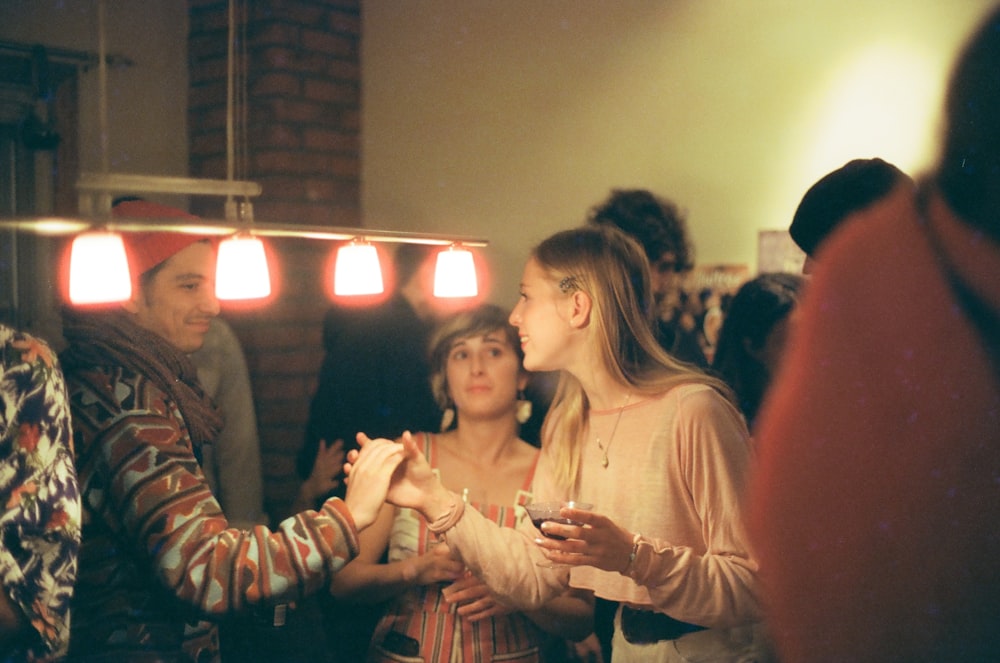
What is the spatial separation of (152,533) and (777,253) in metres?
2.28

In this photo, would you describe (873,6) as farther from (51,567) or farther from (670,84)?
(51,567)

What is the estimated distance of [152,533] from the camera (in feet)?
5.41

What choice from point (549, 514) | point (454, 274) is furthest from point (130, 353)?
point (549, 514)

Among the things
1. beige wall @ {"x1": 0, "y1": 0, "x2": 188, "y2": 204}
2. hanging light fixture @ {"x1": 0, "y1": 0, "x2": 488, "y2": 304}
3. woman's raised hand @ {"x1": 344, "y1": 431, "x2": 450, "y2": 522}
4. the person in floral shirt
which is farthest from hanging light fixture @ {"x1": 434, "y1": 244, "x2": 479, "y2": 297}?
beige wall @ {"x1": 0, "y1": 0, "x2": 188, "y2": 204}

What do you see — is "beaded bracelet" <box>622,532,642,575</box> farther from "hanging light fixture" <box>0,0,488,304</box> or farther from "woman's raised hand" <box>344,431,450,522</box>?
"hanging light fixture" <box>0,0,488,304</box>

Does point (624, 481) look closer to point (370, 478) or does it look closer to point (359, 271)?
point (370, 478)

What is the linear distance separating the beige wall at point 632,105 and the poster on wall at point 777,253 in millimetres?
36

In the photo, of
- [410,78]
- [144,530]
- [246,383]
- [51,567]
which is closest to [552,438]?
[144,530]

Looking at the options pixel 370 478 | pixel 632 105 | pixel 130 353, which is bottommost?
pixel 370 478

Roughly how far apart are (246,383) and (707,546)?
2.08 metres

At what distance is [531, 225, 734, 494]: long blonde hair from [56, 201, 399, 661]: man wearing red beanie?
478 millimetres

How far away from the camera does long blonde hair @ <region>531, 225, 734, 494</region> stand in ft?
6.42

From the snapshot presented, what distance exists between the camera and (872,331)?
2.32 ft

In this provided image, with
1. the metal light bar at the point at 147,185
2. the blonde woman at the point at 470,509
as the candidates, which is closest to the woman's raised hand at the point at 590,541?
the blonde woman at the point at 470,509
